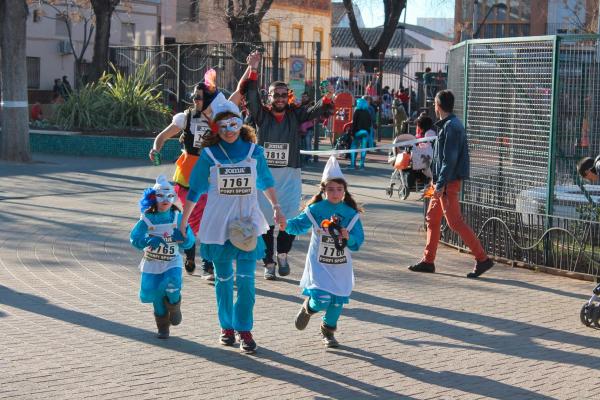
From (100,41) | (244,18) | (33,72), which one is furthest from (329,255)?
(33,72)

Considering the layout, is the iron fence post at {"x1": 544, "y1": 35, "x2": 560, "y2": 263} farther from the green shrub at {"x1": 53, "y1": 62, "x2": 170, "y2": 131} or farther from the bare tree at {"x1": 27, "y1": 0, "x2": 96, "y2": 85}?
the bare tree at {"x1": 27, "y1": 0, "x2": 96, "y2": 85}

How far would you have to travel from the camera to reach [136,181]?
62.0ft

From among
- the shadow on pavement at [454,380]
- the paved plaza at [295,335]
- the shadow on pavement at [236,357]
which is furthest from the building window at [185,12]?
the shadow on pavement at [454,380]

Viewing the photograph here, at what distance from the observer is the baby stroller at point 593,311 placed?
321 inches

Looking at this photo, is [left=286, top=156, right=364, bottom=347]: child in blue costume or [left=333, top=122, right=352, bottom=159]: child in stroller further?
[left=333, top=122, right=352, bottom=159]: child in stroller

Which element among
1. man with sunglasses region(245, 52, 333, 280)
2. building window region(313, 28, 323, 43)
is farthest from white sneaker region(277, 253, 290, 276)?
building window region(313, 28, 323, 43)

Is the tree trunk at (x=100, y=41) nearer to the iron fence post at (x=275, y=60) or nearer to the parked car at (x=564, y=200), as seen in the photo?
the iron fence post at (x=275, y=60)

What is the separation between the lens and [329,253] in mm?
7422

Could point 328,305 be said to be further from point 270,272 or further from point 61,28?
point 61,28

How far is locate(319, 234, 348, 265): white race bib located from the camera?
7410mm

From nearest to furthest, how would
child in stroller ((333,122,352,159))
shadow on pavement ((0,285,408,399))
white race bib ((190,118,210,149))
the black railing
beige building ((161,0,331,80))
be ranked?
shadow on pavement ((0,285,408,399)) → white race bib ((190,118,210,149)) → child in stroller ((333,122,352,159)) → the black railing → beige building ((161,0,331,80))

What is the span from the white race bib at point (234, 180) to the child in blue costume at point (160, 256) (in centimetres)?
48

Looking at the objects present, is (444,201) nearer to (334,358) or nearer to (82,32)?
(334,358)

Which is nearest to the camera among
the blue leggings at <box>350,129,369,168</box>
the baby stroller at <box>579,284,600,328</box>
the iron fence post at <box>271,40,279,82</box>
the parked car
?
the baby stroller at <box>579,284,600,328</box>
